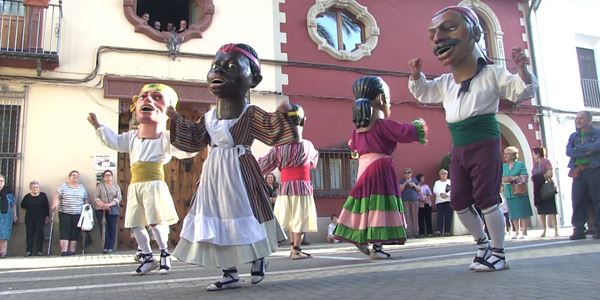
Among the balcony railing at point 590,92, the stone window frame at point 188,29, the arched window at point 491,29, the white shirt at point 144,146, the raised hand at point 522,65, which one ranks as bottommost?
the white shirt at point 144,146

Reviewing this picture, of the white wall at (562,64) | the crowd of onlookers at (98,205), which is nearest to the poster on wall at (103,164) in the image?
the crowd of onlookers at (98,205)

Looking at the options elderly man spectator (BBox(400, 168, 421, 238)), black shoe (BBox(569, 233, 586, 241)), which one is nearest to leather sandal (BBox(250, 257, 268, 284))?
black shoe (BBox(569, 233, 586, 241))

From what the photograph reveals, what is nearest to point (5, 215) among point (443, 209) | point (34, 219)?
point (34, 219)

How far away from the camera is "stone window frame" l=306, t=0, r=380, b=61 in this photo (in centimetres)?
1309

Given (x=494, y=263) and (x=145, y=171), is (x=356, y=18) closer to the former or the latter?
(x=145, y=171)

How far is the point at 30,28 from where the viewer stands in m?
10.3

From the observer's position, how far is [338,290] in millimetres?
3385

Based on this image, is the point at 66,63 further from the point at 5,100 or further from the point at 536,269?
the point at 536,269

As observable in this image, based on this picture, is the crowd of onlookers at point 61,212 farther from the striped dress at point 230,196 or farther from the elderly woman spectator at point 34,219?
the striped dress at point 230,196

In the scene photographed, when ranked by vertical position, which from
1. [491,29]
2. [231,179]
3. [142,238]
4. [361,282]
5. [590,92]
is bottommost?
[361,282]

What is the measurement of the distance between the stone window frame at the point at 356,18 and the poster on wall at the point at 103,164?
5719 millimetres

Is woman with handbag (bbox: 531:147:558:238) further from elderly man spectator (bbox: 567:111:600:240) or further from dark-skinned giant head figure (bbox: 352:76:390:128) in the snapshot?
dark-skinned giant head figure (bbox: 352:76:390:128)

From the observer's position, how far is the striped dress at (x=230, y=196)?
3758 millimetres

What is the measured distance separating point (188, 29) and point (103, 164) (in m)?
3.68
